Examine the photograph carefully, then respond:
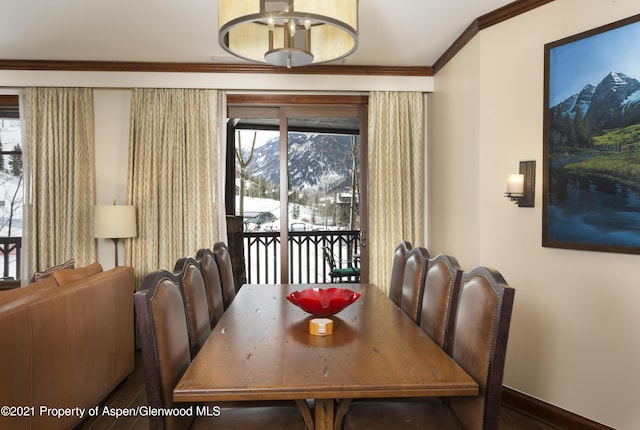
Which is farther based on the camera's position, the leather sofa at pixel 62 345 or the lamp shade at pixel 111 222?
the lamp shade at pixel 111 222

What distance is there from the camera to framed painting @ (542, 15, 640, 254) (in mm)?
2219

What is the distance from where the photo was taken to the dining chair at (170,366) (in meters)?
1.42

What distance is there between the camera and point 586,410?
2449mm

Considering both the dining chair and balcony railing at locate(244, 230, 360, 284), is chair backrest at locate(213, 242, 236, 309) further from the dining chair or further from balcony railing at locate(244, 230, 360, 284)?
balcony railing at locate(244, 230, 360, 284)

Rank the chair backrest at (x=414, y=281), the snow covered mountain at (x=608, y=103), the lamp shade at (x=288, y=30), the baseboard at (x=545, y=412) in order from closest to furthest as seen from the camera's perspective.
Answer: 1. the lamp shade at (x=288, y=30)
2. the snow covered mountain at (x=608, y=103)
3. the chair backrest at (x=414, y=281)
4. the baseboard at (x=545, y=412)

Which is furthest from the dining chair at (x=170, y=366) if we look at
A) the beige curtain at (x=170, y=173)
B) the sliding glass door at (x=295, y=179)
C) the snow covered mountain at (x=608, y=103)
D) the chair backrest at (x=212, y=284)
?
the sliding glass door at (x=295, y=179)

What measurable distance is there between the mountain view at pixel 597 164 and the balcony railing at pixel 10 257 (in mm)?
4695

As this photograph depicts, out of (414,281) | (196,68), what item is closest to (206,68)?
(196,68)

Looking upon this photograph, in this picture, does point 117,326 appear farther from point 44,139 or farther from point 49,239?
point 44,139

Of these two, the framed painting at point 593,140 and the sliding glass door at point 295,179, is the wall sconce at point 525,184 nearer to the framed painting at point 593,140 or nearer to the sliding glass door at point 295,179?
the framed painting at point 593,140

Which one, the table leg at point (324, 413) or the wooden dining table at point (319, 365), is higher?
the wooden dining table at point (319, 365)

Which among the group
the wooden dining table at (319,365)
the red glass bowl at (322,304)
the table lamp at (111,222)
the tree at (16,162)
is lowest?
the wooden dining table at (319,365)

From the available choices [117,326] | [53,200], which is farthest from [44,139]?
[117,326]

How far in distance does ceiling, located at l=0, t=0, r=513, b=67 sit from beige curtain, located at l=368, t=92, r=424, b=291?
42cm
